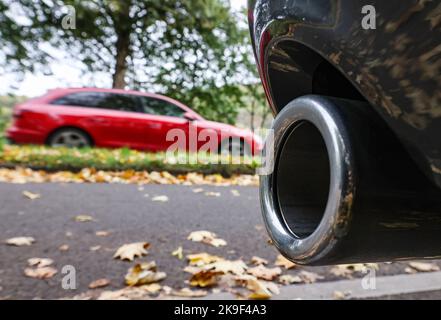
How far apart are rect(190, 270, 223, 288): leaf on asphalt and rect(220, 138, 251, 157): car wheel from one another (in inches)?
220

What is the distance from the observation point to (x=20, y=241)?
251 centimetres

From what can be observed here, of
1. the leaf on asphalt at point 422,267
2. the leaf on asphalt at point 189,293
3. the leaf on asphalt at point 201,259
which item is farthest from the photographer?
the leaf on asphalt at point 422,267

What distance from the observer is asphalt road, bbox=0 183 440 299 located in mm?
2137

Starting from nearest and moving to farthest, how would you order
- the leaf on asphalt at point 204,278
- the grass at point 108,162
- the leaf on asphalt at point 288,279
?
the leaf on asphalt at point 204,278 < the leaf on asphalt at point 288,279 < the grass at point 108,162

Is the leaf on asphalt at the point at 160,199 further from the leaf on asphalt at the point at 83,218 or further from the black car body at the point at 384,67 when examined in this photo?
the black car body at the point at 384,67

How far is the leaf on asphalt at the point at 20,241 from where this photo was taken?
8.18ft

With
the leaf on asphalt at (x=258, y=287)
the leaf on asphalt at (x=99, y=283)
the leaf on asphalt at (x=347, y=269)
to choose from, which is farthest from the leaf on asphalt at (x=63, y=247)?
the leaf on asphalt at (x=347, y=269)

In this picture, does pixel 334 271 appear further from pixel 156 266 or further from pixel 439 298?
pixel 156 266

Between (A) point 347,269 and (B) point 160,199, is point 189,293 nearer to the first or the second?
(A) point 347,269

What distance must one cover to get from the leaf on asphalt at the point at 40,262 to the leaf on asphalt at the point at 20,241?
0.88 feet

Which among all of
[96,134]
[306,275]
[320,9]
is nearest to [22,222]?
[306,275]

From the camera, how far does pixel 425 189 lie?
2.55ft

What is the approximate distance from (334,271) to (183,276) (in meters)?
0.89

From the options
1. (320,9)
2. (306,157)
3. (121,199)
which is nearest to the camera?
(320,9)
